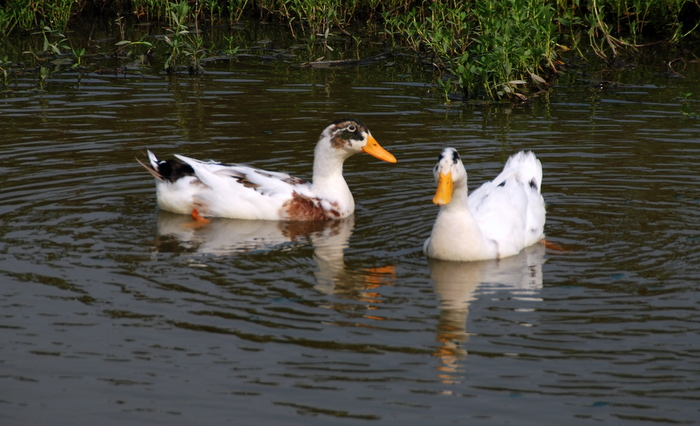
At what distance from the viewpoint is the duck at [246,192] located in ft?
28.7

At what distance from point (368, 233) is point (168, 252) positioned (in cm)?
171

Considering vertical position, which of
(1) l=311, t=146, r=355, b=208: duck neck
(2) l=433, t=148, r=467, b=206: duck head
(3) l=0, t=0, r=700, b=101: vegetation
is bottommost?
(1) l=311, t=146, r=355, b=208: duck neck

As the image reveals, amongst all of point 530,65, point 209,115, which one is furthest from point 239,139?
point 530,65

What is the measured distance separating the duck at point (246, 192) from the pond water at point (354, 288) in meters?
0.15

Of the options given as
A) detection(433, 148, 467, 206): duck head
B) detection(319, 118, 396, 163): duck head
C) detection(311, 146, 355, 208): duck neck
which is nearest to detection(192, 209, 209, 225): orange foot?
detection(311, 146, 355, 208): duck neck

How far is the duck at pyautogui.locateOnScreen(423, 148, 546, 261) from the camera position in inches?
275

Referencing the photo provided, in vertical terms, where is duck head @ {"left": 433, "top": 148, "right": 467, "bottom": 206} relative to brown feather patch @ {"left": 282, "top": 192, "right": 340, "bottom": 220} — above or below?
above

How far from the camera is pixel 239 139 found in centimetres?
1127

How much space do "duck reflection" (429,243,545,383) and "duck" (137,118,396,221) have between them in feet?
5.78

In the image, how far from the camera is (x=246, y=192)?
28.7 feet

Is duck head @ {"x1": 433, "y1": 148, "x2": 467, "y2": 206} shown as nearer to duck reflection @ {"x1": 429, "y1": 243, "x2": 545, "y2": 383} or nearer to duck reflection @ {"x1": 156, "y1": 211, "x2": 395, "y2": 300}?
duck reflection @ {"x1": 429, "y1": 243, "x2": 545, "y2": 383}

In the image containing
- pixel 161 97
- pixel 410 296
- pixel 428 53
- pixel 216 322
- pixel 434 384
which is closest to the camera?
pixel 434 384

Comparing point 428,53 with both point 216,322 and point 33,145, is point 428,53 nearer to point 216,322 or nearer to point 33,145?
point 33,145

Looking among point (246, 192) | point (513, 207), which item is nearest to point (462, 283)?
point (513, 207)
